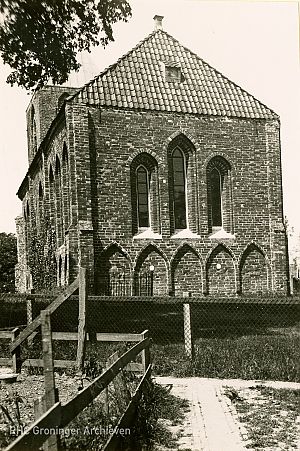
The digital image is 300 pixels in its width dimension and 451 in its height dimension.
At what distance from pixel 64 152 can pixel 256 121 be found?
7183mm

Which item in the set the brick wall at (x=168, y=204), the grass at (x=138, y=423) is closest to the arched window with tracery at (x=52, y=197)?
the brick wall at (x=168, y=204)

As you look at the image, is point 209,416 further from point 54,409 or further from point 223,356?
point 54,409

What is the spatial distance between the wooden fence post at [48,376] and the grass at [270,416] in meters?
2.37

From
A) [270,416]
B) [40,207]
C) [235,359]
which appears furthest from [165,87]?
[270,416]

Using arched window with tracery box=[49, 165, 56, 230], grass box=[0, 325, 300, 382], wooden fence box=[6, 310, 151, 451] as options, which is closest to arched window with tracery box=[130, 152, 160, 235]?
arched window with tracery box=[49, 165, 56, 230]

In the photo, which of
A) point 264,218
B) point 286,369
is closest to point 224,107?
point 264,218

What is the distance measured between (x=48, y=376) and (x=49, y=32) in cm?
501

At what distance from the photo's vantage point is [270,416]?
645cm

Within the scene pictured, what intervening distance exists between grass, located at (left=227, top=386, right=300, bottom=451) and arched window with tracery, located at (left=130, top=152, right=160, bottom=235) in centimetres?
1068

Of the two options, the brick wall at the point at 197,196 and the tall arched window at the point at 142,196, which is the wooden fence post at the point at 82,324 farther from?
the tall arched window at the point at 142,196

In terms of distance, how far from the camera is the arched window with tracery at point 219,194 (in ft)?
62.8

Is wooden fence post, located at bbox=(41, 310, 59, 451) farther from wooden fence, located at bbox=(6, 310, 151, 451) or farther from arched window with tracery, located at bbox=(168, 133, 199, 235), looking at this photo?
arched window with tracery, located at bbox=(168, 133, 199, 235)

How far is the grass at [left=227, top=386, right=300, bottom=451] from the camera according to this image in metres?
5.53

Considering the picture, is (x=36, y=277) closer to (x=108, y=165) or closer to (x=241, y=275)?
(x=108, y=165)
